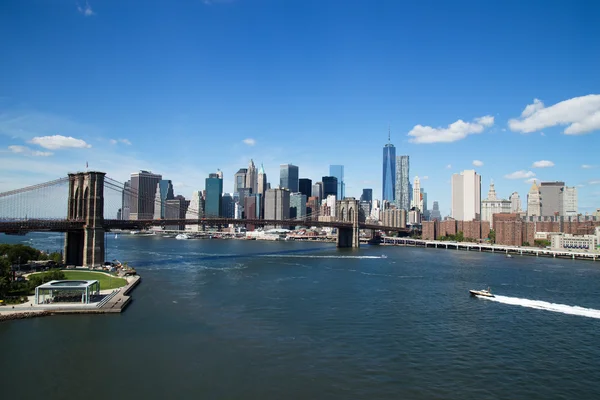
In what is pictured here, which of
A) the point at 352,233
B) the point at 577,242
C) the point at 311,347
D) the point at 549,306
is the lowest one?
the point at 311,347

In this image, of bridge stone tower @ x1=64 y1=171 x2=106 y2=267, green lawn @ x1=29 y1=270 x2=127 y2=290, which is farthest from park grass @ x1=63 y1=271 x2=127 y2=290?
bridge stone tower @ x1=64 y1=171 x2=106 y2=267

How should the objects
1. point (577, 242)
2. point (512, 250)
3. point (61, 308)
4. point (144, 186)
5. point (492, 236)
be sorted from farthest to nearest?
point (144, 186) < point (492, 236) < point (512, 250) < point (577, 242) < point (61, 308)

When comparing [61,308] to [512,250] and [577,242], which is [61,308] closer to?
[512,250]

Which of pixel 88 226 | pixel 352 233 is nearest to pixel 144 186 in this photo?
pixel 352 233

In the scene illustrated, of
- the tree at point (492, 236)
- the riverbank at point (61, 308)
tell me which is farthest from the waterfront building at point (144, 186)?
the riverbank at point (61, 308)

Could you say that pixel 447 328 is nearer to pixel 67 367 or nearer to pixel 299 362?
pixel 299 362

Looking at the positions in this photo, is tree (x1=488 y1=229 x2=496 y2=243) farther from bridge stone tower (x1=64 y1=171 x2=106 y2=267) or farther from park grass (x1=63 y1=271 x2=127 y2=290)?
park grass (x1=63 y1=271 x2=127 y2=290)

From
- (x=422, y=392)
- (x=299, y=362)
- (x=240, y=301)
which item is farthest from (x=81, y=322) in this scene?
(x=422, y=392)

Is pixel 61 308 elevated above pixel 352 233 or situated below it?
below
